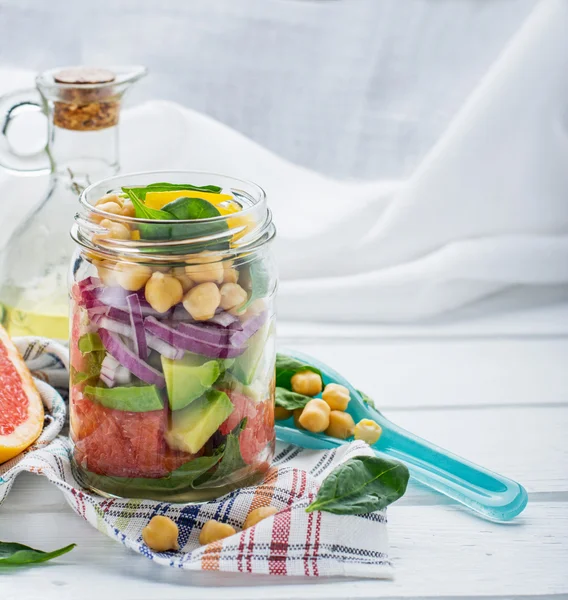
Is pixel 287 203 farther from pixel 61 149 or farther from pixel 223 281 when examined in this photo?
pixel 223 281

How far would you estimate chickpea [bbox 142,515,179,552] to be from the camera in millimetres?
1304

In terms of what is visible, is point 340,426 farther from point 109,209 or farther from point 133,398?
point 109,209

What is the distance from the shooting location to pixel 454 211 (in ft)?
7.97

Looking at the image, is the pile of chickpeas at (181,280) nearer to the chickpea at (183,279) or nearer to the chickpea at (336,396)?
the chickpea at (183,279)

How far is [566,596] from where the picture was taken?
126 centimetres

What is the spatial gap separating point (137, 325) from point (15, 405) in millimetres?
375

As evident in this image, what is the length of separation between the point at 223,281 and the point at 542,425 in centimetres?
77

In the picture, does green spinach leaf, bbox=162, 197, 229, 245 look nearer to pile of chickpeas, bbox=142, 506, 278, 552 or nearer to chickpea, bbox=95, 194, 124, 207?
chickpea, bbox=95, 194, 124, 207

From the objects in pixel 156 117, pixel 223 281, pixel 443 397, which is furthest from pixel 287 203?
pixel 223 281

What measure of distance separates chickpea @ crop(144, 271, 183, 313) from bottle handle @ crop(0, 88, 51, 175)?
25.9 inches

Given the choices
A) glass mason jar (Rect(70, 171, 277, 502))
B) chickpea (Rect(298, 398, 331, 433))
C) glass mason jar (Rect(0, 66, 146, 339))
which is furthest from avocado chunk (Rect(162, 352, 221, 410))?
glass mason jar (Rect(0, 66, 146, 339))

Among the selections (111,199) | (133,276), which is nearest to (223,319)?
(133,276)

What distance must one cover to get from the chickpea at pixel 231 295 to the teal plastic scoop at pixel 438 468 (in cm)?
37

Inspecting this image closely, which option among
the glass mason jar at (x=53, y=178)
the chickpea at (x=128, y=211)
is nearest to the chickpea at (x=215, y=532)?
the chickpea at (x=128, y=211)
